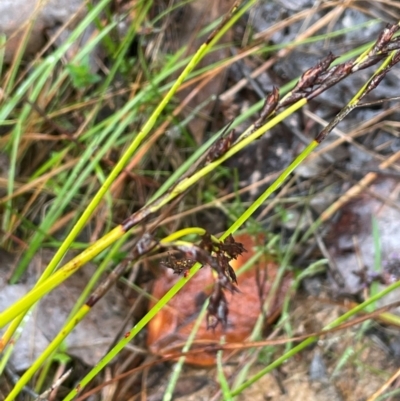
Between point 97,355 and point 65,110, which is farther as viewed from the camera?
point 65,110

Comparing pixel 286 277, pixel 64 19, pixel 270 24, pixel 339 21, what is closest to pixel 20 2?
pixel 64 19

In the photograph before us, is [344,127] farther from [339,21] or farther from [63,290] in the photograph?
[63,290]

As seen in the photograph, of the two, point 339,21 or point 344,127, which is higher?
point 339,21

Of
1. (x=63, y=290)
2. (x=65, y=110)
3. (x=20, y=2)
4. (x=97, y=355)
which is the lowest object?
(x=97, y=355)

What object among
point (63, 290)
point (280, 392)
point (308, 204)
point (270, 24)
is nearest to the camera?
point (280, 392)

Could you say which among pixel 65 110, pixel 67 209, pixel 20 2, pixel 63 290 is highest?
pixel 20 2

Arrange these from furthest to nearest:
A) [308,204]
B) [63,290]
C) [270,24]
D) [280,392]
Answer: [270,24], [308,204], [63,290], [280,392]

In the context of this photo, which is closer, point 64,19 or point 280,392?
point 280,392

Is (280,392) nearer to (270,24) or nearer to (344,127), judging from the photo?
(344,127)

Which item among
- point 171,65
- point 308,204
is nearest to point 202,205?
point 308,204
